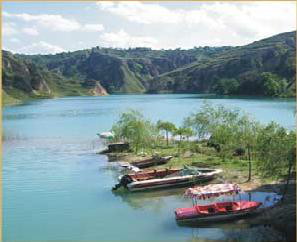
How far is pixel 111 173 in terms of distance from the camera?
53.1 metres

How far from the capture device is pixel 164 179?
42.8 meters

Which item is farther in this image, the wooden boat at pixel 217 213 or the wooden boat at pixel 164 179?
the wooden boat at pixel 164 179

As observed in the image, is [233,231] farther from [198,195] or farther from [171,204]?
[171,204]

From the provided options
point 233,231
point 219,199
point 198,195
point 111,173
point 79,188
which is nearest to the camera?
point 233,231

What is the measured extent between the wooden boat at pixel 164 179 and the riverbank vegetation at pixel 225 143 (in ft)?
12.6

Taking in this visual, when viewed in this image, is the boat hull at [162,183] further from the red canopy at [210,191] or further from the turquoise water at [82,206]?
the red canopy at [210,191]

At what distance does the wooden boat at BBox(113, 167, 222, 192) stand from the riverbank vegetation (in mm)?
3836

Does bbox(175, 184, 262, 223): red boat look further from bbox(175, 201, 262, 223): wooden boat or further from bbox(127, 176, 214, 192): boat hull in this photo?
bbox(127, 176, 214, 192): boat hull

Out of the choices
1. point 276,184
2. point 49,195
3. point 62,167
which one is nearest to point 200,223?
point 276,184

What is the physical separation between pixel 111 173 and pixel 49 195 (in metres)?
11.0

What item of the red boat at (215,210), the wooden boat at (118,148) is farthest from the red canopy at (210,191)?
the wooden boat at (118,148)

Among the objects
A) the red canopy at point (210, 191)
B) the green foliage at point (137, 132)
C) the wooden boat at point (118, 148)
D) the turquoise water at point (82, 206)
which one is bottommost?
the turquoise water at point (82, 206)

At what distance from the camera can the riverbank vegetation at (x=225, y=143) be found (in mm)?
33750

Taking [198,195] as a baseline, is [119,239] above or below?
below
